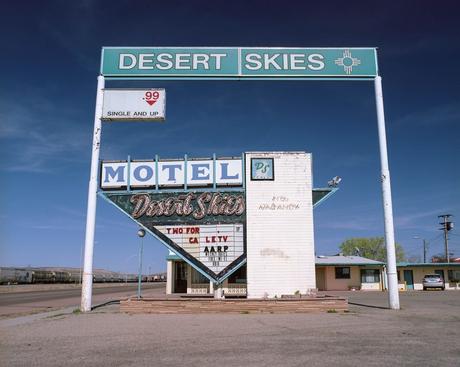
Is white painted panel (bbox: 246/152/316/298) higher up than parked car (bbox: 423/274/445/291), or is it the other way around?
white painted panel (bbox: 246/152/316/298)

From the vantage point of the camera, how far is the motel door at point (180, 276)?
36.9 meters

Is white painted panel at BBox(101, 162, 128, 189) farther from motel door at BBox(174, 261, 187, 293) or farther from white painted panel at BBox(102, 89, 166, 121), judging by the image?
motel door at BBox(174, 261, 187, 293)

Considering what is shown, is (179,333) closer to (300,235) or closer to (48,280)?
(300,235)

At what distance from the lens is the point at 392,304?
699 inches

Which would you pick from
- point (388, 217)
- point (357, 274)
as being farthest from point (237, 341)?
point (357, 274)

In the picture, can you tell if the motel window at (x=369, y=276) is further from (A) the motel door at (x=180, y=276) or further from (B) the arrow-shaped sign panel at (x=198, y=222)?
(B) the arrow-shaped sign panel at (x=198, y=222)

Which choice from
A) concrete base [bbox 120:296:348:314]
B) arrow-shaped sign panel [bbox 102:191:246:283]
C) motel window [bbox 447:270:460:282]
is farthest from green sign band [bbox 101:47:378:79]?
motel window [bbox 447:270:460:282]

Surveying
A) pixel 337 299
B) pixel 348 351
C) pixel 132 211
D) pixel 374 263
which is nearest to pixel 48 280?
pixel 374 263

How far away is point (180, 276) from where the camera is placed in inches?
1471

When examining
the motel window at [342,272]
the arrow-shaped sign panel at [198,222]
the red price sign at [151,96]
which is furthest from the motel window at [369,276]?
the red price sign at [151,96]

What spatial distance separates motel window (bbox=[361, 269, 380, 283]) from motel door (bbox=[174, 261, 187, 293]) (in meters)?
16.9

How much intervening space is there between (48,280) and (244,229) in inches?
2599

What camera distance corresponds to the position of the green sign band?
19.8 meters

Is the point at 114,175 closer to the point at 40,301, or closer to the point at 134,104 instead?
the point at 134,104
